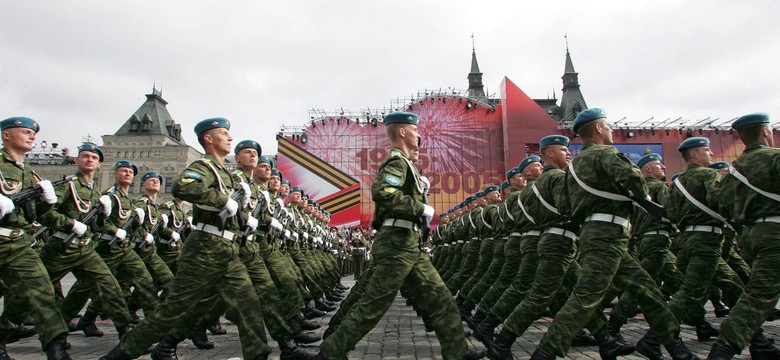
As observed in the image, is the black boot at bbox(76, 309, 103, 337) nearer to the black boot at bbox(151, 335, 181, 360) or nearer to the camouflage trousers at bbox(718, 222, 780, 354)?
the black boot at bbox(151, 335, 181, 360)

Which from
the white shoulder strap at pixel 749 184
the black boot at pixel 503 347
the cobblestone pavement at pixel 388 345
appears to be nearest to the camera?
the white shoulder strap at pixel 749 184

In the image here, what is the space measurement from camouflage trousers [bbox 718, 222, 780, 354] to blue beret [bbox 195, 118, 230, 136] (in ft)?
14.2

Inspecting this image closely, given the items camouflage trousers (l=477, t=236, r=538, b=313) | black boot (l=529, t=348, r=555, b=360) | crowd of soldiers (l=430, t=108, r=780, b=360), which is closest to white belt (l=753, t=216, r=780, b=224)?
crowd of soldiers (l=430, t=108, r=780, b=360)

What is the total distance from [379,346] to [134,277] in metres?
3.10

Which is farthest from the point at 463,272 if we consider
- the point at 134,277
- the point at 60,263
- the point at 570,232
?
the point at 60,263

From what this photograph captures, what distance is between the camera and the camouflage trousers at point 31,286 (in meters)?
4.27

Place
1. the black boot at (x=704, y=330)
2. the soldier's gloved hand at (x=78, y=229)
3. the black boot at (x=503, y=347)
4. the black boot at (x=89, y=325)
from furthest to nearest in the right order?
Answer: the black boot at (x=89, y=325)
the black boot at (x=704, y=330)
the soldier's gloved hand at (x=78, y=229)
the black boot at (x=503, y=347)

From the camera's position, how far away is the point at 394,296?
3.80 metres

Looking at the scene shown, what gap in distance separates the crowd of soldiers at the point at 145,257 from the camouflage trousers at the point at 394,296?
30.8 inches

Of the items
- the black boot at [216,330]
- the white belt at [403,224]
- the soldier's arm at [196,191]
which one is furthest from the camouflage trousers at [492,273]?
the soldier's arm at [196,191]

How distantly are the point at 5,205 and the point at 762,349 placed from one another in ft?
20.2

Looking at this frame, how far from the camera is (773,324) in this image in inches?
255

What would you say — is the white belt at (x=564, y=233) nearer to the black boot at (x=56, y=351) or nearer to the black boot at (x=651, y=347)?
the black boot at (x=651, y=347)

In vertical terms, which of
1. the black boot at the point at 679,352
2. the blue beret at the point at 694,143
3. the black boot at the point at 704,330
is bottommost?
the black boot at the point at 704,330
